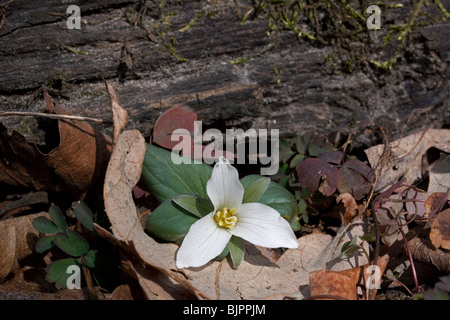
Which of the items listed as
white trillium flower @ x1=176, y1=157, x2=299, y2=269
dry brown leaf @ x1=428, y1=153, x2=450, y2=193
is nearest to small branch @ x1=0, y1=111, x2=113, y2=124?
white trillium flower @ x1=176, y1=157, x2=299, y2=269

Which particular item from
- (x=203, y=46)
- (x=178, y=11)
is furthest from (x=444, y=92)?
(x=178, y=11)

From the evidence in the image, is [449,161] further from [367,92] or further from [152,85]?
[152,85]

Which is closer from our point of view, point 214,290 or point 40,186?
point 214,290

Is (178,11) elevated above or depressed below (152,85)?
above

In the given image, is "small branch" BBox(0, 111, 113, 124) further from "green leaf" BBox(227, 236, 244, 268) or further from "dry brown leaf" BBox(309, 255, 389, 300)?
"dry brown leaf" BBox(309, 255, 389, 300)

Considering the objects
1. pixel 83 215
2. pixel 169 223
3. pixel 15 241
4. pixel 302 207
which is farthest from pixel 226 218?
pixel 15 241

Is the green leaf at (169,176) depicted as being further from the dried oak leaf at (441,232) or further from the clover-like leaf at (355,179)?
the dried oak leaf at (441,232)
